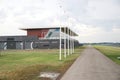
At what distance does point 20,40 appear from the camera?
108125mm

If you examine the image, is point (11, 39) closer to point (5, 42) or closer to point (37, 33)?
point (5, 42)

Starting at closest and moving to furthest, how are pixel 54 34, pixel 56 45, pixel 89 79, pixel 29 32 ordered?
pixel 89 79
pixel 56 45
pixel 54 34
pixel 29 32

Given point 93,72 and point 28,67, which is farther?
point 28,67

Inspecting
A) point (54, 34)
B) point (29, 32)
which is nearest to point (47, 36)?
point (54, 34)

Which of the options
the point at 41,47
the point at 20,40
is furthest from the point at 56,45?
the point at 20,40

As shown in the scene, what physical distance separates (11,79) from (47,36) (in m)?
95.5

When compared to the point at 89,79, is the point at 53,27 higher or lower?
higher

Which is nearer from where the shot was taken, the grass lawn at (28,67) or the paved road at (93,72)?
the paved road at (93,72)

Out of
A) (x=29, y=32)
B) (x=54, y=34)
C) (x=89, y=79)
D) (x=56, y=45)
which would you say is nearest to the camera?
(x=89, y=79)

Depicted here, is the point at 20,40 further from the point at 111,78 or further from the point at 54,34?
the point at 111,78

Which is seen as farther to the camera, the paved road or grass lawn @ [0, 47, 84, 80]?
grass lawn @ [0, 47, 84, 80]

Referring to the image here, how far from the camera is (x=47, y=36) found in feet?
372

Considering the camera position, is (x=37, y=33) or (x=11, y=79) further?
(x=37, y=33)

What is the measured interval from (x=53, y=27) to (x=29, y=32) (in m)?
13.4
